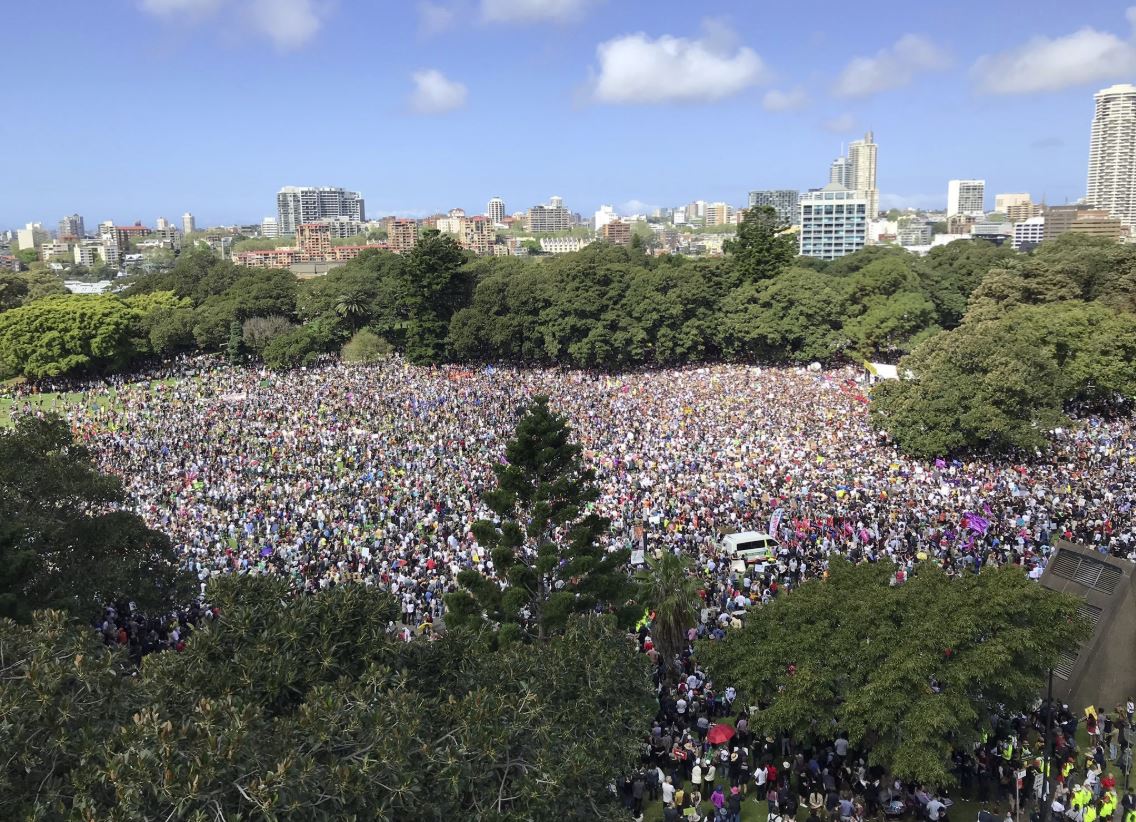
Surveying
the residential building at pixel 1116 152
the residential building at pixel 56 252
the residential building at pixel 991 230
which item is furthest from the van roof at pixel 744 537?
the residential building at pixel 1116 152

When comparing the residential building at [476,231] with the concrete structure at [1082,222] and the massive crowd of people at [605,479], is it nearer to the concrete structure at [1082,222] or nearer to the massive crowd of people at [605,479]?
the concrete structure at [1082,222]

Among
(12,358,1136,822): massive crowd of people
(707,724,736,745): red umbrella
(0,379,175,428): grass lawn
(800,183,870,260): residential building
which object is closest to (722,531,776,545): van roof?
(12,358,1136,822): massive crowd of people

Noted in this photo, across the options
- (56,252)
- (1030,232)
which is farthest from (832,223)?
(56,252)

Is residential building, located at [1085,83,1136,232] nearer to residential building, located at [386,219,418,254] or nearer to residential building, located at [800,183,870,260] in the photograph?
residential building, located at [800,183,870,260]

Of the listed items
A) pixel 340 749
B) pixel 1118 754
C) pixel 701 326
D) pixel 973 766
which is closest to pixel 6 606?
pixel 340 749

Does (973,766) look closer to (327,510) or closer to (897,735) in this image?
(897,735)
